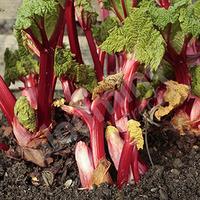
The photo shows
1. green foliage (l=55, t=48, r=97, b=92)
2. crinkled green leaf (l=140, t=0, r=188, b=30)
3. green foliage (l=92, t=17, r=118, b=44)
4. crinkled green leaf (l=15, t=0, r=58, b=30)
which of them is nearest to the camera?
crinkled green leaf (l=15, t=0, r=58, b=30)

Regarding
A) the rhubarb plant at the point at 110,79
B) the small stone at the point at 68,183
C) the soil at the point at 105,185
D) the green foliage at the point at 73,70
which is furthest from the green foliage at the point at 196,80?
the small stone at the point at 68,183

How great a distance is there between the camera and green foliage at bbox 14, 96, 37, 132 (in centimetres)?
132

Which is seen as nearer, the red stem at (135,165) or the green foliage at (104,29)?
the red stem at (135,165)

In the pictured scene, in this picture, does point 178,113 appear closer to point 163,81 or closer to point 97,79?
point 163,81

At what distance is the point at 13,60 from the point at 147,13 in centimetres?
44

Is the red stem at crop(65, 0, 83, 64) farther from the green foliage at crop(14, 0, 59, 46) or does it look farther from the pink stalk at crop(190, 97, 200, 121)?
the pink stalk at crop(190, 97, 200, 121)

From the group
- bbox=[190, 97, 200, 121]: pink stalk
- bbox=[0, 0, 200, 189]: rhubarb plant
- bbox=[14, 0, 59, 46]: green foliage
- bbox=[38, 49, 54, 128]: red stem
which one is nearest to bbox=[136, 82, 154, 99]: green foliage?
bbox=[0, 0, 200, 189]: rhubarb plant

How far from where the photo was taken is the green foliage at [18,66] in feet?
5.00

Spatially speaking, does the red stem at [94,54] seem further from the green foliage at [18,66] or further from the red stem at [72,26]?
the green foliage at [18,66]

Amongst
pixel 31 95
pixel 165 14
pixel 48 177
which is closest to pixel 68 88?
pixel 31 95

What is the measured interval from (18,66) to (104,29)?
0.24 metres

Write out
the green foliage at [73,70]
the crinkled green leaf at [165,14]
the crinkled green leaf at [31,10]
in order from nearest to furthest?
the crinkled green leaf at [31,10], the crinkled green leaf at [165,14], the green foliage at [73,70]

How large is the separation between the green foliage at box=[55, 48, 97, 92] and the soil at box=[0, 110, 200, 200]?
0.10 m

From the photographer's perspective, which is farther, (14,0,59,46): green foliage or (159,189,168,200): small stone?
(159,189,168,200): small stone
